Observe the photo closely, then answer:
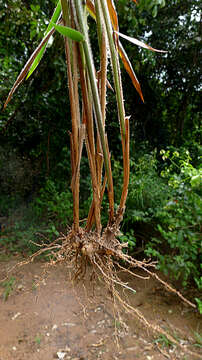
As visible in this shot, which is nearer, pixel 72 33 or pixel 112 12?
pixel 72 33

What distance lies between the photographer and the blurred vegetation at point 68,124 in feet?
7.91

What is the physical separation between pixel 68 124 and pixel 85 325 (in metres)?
2.43

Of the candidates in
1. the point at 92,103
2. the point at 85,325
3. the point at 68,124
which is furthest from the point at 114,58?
the point at 68,124

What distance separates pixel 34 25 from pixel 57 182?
5.74 ft

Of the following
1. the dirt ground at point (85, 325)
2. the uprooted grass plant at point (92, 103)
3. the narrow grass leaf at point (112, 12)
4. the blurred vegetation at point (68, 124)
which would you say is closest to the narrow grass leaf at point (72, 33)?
the uprooted grass plant at point (92, 103)

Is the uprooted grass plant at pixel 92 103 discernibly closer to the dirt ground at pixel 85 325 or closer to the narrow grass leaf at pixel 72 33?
the narrow grass leaf at pixel 72 33

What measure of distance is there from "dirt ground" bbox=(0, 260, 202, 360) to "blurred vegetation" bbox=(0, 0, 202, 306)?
461 mm

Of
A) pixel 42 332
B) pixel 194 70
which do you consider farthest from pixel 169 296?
pixel 194 70

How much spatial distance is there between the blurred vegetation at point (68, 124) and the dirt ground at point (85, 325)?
461 millimetres

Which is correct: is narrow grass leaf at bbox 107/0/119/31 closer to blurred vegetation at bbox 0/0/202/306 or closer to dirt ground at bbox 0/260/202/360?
dirt ground at bbox 0/260/202/360

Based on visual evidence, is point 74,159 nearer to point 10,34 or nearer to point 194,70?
point 10,34

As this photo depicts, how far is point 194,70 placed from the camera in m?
3.40

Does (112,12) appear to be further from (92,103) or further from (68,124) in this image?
(68,124)

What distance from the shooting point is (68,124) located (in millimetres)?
3459
